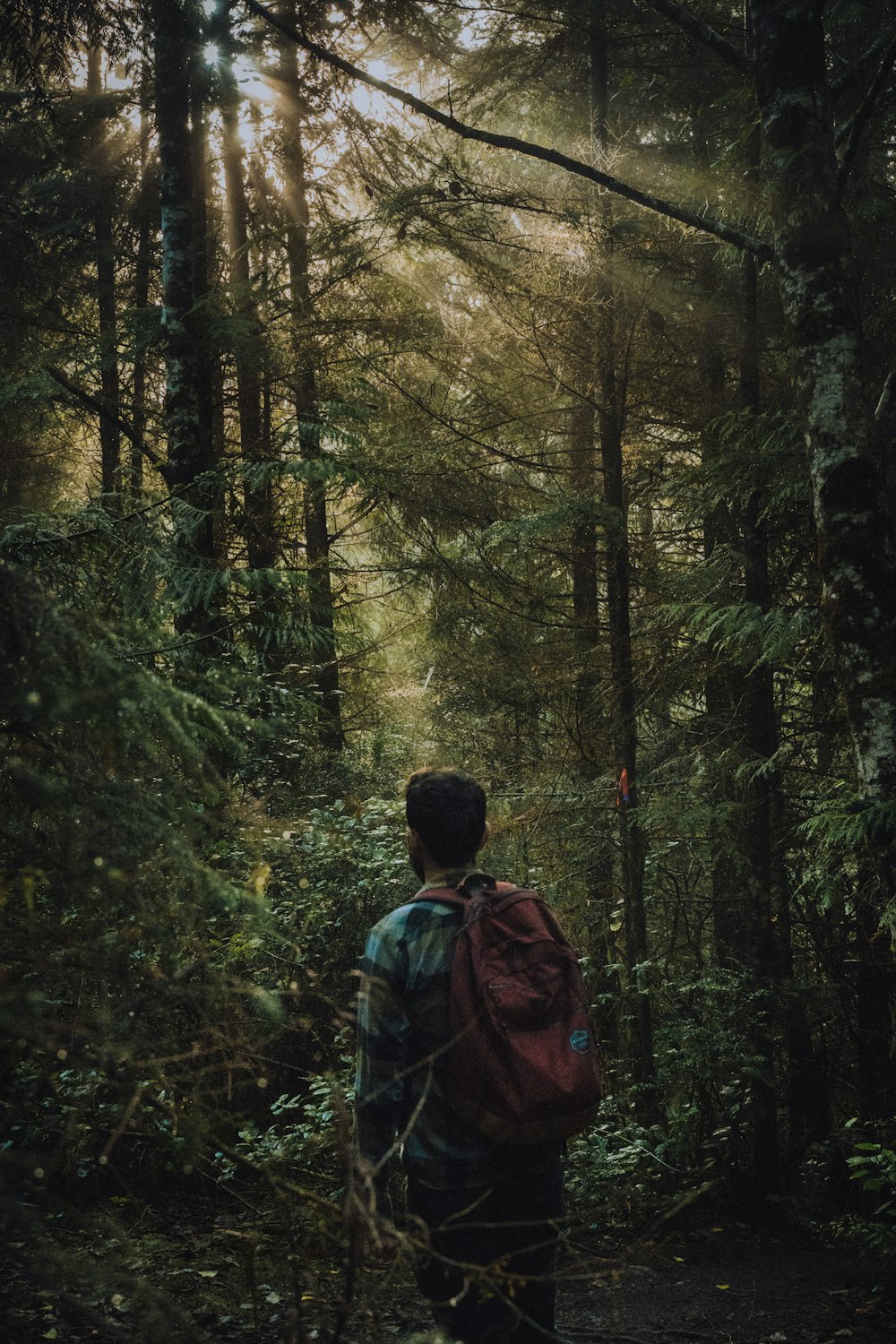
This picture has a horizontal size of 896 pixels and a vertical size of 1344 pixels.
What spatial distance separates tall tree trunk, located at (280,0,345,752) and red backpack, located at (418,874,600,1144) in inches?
254

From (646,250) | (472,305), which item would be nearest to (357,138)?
(472,305)

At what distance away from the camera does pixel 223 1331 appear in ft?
14.0

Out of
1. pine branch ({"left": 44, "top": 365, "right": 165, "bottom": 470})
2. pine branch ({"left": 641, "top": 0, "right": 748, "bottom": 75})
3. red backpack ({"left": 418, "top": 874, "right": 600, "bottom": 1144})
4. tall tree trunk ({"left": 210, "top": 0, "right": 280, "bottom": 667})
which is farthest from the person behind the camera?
pine branch ({"left": 44, "top": 365, "right": 165, "bottom": 470})

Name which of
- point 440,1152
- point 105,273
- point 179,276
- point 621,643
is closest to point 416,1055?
point 440,1152

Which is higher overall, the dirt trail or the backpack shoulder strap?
the backpack shoulder strap

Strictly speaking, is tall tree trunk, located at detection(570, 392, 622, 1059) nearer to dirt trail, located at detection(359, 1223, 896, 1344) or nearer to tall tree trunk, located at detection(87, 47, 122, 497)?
dirt trail, located at detection(359, 1223, 896, 1344)

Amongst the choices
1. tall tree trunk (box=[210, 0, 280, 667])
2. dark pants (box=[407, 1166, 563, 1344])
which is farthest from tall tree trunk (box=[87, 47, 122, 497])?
dark pants (box=[407, 1166, 563, 1344])

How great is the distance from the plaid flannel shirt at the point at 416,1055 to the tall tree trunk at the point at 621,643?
17.7 feet

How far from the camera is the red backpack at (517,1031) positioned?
233cm

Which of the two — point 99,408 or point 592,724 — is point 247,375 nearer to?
point 99,408

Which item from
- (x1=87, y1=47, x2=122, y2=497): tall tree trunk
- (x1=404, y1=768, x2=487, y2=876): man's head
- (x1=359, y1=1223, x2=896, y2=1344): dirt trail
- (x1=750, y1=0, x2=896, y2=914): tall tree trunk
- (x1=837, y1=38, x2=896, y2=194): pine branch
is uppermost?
(x1=87, y1=47, x2=122, y2=497): tall tree trunk

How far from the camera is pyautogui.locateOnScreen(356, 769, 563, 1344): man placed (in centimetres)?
241

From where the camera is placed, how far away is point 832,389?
4281 millimetres

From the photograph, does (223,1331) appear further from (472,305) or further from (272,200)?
(272,200)
